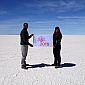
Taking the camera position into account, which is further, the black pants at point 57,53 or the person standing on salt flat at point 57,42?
the black pants at point 57,53

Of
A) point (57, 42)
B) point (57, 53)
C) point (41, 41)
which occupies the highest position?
point (41, 41)

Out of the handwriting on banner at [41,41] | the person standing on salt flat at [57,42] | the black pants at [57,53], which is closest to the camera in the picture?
the person standing on salt flat at [57,42]

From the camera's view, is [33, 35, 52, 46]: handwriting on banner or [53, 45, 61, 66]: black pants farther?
[33, 35, 52, 46]: handwriting on banner

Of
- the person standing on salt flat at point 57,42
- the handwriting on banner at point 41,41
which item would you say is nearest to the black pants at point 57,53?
the person standing on salt flat at point 57,42

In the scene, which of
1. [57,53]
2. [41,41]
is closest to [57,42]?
[57,53]

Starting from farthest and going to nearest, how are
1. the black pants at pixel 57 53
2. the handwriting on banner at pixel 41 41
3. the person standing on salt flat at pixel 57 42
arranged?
the handwriting on banner at pixel 41 41, the black pants at pixel 57 53, the person standing on salt flat at pixel 57 42

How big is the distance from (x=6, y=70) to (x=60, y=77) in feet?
8.25

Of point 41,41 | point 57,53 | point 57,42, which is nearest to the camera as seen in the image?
point 57,42

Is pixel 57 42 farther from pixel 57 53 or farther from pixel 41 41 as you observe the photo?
pixel 41 41

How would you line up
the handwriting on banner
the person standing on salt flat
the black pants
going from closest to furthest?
the person standing on salt flat → the black pants → the handwriting on banner

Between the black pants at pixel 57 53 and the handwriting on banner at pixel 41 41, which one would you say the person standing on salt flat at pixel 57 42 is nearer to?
the black pants at pixel 57 53

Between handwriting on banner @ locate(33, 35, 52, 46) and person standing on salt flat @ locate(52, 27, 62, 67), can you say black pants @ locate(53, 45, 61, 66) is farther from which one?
handwriting on banner @ locate(33, 35, 52, 46)

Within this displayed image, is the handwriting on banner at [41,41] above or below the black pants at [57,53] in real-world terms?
above

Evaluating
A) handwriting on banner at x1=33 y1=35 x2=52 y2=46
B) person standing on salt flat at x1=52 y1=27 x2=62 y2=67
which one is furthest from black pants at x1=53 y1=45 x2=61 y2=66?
handwriting on banner at x1=33 y1=35 x2=52 y2=46
